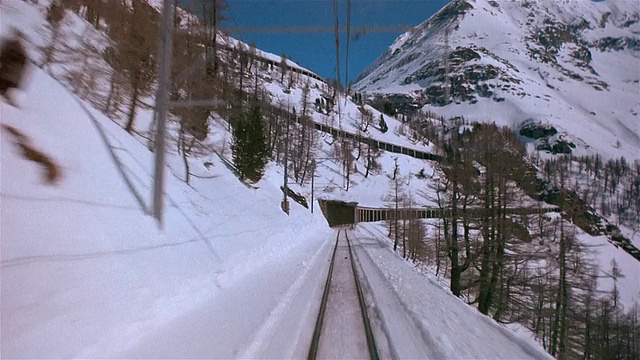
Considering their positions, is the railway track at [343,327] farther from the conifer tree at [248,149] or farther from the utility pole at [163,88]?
the conifer tree at [248,149]

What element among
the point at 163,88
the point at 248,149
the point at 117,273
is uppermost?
the point at 248,149

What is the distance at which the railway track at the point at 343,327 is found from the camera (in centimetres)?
533

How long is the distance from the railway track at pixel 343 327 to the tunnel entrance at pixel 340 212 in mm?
55327

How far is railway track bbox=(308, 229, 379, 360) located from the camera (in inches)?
210

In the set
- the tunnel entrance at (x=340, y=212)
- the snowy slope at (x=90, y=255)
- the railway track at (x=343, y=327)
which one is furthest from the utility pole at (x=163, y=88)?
the tunnel entrance at (x=340, y=212)

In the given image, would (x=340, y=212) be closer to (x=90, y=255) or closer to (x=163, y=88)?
(x=163, y=88)

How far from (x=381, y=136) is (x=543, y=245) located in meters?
108

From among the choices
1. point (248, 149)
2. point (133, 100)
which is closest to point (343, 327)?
point (133, 100)

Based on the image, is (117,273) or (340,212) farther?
(340,212)

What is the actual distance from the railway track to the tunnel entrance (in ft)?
182

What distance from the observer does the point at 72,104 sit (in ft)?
27.2

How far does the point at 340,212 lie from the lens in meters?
67.6

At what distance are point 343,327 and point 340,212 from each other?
6117 cm

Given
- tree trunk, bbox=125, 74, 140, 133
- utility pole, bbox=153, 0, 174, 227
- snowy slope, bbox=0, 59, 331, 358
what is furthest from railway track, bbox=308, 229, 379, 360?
tree trunk, bbox=125, 74, 140, 133
